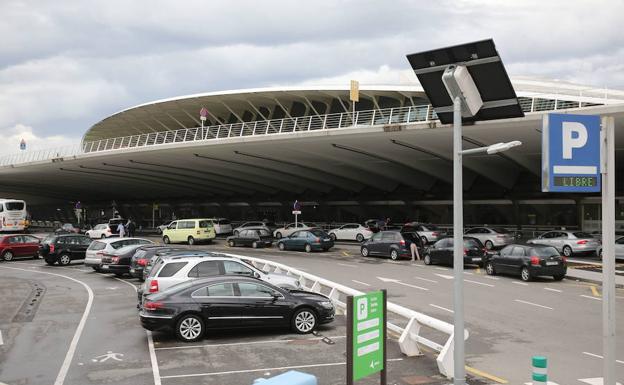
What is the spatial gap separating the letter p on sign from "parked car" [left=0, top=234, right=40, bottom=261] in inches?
1306

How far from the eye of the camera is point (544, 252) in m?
21.6

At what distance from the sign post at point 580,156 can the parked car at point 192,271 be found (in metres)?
10.2

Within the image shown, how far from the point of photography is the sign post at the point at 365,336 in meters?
7.14

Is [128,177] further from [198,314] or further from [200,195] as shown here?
[198,314]

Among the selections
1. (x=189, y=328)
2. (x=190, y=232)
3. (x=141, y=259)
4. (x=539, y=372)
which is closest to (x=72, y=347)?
(x=189, y=328)

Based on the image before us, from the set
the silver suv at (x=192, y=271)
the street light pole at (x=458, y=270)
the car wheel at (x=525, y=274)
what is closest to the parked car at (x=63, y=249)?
the silver suv at (x=192, y=271)

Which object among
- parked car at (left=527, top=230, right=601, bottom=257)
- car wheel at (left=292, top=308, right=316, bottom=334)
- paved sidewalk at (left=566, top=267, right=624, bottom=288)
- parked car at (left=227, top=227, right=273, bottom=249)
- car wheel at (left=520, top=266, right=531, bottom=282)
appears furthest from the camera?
parked car at (left=227, top=227, right=273, bottom=249)

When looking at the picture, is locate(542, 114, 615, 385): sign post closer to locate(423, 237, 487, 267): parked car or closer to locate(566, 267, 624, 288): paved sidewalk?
locate(566, 267, 624, 288): paved sidewalk

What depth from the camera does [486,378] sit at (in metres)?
9.38

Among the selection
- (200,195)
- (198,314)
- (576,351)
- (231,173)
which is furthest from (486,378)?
(200,195)

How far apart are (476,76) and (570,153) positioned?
5.84 ft

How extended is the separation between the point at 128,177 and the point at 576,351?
6616 cm

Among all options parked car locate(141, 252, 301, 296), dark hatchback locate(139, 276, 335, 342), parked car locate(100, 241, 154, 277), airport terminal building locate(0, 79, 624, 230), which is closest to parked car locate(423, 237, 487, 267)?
airport terminal building locate(0, 79, 624, 230)

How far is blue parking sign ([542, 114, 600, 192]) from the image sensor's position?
6.61m
